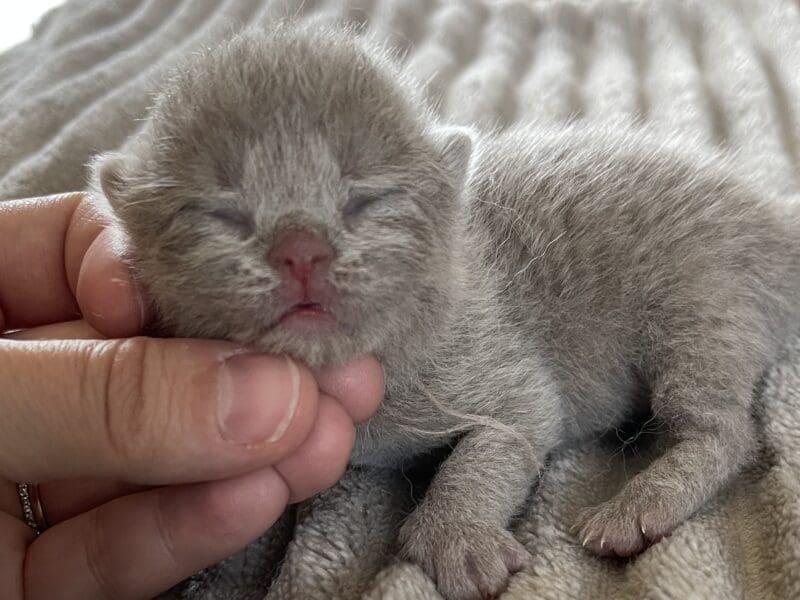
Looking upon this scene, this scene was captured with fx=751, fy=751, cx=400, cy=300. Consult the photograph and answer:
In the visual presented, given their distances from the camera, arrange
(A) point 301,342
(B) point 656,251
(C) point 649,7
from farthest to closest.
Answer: (C) point 649,7 < (B) point 656,251 < (A) point 301,342

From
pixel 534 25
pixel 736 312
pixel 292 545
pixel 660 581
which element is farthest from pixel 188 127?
pixel 534 25

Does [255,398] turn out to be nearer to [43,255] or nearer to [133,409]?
[133,409]

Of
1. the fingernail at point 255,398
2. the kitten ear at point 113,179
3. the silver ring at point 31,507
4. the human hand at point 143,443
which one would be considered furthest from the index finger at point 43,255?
the fingernail at point 255,398

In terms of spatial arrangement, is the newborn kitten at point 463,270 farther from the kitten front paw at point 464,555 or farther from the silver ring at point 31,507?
the silver ring at point 31,507

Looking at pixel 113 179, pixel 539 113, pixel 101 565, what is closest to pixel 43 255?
pixel 113 179

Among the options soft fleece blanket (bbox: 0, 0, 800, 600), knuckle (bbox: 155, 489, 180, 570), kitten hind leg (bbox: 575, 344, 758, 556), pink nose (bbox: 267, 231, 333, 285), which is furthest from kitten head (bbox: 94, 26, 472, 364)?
kitten hind leg (bbox: 575, 344, 758, 556)

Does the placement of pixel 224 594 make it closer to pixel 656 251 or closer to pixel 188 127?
pixel 188 127

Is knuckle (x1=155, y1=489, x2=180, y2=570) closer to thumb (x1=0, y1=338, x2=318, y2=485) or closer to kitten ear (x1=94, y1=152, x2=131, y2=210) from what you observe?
thumb (x1=0, y1=338, x2=318, y2=485)
